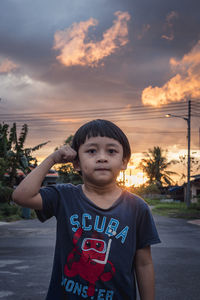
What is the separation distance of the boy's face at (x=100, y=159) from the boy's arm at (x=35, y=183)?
0.27ft

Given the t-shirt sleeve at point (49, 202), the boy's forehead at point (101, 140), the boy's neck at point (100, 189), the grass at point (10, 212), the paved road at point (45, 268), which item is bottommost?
the grass at point (10, 212)

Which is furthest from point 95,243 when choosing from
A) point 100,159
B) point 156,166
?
point 156,166

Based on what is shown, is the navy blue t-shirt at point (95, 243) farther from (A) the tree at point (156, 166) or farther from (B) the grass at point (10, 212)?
(A) the tree at point (156, 166)

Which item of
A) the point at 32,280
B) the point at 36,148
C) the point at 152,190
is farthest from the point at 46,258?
the point at 152,190

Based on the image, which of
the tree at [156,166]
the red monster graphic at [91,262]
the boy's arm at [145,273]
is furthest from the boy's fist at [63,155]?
the tree at [156,166]

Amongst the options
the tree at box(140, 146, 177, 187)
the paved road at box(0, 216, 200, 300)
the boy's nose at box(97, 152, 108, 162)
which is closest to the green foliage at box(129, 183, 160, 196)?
the tree at box(140, 146, 177, 187)

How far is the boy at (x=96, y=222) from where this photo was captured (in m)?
1.90

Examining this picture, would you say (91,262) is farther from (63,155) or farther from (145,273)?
(63,155)

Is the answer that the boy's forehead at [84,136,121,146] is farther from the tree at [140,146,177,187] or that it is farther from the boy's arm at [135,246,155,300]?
the tree at [140,146,177,187]

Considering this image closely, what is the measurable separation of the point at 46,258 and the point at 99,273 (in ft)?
21.8

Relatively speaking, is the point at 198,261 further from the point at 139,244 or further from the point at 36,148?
the point at 36,148

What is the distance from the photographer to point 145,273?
2059 millimetres

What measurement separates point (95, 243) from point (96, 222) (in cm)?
10

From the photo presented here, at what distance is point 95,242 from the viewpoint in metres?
1.93
